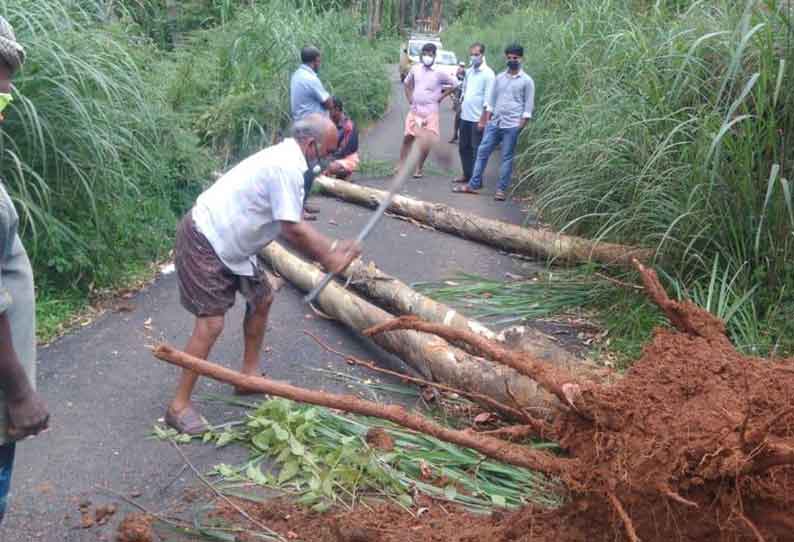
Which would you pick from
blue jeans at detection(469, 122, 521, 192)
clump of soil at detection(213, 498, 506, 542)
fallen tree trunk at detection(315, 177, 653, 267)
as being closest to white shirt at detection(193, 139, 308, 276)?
clump of soil at detection(213, 498, 506, 542)

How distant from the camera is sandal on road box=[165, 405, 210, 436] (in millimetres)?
4066

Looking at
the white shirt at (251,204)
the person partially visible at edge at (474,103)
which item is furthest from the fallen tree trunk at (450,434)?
the person partially visible at edge at (474,103)

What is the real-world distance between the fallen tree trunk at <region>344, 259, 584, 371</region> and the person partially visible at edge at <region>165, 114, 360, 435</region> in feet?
3.02

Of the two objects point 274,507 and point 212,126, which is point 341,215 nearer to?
point 212,126

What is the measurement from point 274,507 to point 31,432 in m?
1.39

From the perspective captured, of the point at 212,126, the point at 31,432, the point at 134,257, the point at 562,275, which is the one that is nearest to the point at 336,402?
the point at 31,432

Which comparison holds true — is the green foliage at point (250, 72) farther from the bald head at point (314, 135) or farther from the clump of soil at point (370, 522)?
the clump of soil at point (370, 522)

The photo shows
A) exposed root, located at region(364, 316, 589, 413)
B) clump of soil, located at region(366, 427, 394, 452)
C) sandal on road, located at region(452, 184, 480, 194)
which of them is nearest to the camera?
exposed root, located at region(364, 316, 589, 413)

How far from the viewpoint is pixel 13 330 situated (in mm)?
2238

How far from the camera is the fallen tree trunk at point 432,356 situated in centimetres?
400

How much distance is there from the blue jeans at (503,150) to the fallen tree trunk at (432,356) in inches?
164

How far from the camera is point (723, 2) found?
618cm

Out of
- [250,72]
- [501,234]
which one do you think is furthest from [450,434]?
[250,72]

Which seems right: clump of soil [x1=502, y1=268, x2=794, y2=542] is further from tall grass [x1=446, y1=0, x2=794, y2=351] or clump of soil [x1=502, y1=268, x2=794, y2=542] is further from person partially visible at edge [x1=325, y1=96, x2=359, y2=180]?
person partially visible at edge [x1=325, y1=96, x2=359, y2=180]
